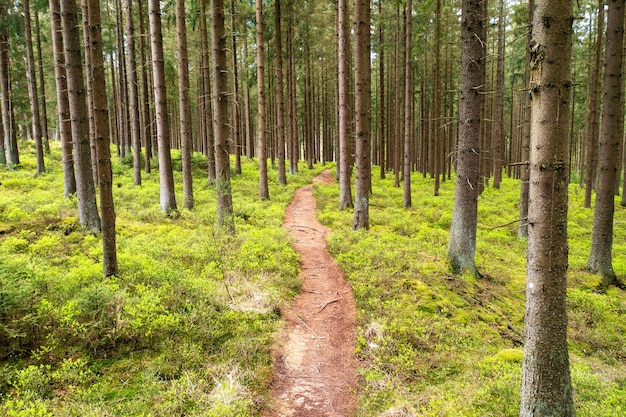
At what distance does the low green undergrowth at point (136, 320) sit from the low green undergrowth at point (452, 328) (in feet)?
5.89

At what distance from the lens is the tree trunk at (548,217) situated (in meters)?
3.50

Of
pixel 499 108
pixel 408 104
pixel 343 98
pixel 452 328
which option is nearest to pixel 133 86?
pixel 343 98

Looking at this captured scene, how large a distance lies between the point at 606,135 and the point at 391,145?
2911 cm

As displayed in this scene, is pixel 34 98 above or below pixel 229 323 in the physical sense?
above

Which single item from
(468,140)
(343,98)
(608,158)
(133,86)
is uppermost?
(133,86)

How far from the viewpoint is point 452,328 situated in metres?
6.54

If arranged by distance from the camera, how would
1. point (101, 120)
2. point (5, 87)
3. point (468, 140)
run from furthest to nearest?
point (5, 87) → point (468, 140) → point (101, 120)

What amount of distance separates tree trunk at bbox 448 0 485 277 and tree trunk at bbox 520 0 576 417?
472cm

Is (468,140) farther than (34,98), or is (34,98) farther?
(34,98)

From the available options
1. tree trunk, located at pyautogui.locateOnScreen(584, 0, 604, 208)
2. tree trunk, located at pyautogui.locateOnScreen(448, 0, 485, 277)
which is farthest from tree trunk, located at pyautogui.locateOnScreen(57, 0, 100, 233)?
tree trunk, located at pyautogui.locateOnScreen(584, 0, 604, 208)

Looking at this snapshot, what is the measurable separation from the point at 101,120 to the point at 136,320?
11.7 feet

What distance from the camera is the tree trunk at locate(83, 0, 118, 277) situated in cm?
615

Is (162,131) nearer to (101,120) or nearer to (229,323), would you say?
(101,120)

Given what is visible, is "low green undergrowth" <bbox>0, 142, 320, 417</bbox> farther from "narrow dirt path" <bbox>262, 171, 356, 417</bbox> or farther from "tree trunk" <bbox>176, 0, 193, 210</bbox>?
"tree trunk" <bbox>176, 0, 193, 210</bbox>
